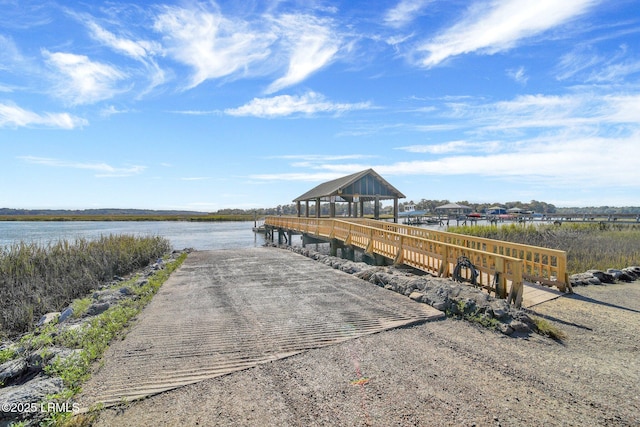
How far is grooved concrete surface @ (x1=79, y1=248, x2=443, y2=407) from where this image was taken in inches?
147

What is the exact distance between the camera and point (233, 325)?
5.33m

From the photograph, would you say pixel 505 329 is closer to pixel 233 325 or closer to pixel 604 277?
pixel 233 325

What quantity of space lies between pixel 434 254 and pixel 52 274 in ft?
41.9

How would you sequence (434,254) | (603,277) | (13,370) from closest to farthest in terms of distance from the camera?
(13,370)
(434,254)
(603,277)

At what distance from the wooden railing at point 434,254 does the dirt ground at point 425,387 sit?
1.84 metres

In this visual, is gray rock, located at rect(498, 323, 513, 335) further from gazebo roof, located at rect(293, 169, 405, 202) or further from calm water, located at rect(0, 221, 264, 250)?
gazebo roof, located at rect(293, 169, 405, 202)

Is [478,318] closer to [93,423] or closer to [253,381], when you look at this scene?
[253,381]

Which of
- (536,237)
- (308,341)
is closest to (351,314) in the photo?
(308,341)

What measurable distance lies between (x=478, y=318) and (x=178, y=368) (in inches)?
174

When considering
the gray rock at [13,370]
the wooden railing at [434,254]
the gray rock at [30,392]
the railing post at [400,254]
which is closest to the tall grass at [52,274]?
the gray rock at [13,370]

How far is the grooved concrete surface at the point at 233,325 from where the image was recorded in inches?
147

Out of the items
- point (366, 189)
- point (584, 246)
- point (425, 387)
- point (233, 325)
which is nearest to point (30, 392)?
point (233, 325)

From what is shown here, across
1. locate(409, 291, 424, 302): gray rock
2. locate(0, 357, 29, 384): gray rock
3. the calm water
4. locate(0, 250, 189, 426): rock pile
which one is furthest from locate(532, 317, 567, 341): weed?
the calm water

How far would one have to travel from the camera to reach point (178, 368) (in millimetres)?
3861
